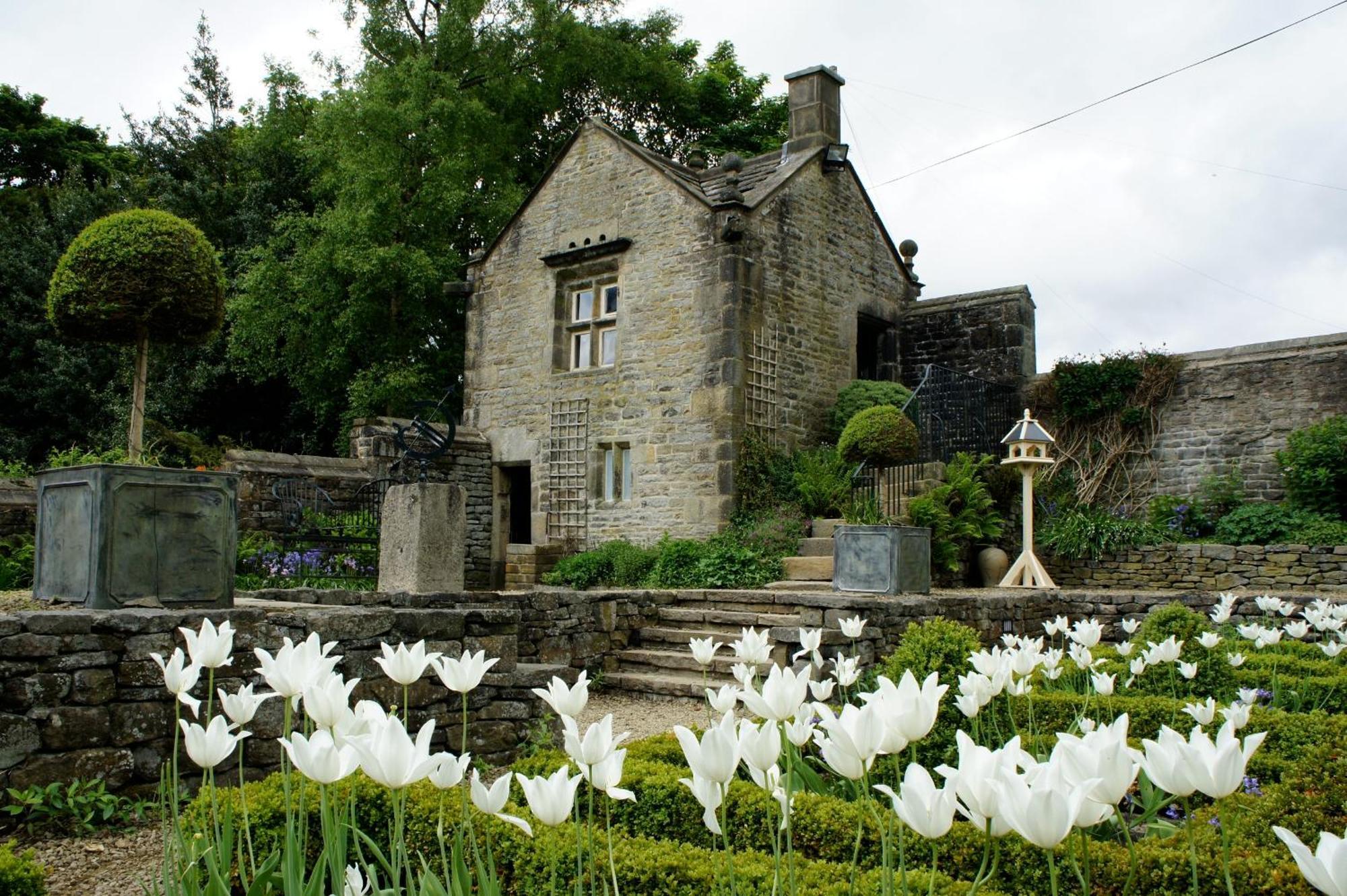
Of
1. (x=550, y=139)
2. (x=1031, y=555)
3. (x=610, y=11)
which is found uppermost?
(x=610, y=11)

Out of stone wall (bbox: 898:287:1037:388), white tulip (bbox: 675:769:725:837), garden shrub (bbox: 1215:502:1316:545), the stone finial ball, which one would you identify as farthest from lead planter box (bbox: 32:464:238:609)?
stone wall (bbox: 898:287:1037:388)

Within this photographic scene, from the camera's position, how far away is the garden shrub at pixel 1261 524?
12625mm

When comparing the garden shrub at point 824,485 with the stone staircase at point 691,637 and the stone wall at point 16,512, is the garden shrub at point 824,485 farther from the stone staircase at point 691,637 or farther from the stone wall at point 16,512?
the stone wall at point 16,512

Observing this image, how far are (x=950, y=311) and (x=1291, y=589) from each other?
652cm

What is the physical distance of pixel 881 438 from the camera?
12250 millimetres

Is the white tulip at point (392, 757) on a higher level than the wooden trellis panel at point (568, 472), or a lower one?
lower

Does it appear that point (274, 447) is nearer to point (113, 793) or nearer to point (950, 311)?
point (950, 311)

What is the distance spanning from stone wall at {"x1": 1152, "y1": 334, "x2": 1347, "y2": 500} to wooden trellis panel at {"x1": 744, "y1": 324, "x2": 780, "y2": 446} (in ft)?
19.1

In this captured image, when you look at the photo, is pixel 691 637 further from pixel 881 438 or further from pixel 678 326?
pixel 678 326

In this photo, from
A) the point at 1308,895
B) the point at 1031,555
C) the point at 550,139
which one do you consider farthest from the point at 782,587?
the point at 550,139

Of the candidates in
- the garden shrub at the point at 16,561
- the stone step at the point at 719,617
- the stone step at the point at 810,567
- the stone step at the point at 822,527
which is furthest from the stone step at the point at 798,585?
the garden shrub at the point at 16,561

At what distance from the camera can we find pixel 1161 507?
46.1ft

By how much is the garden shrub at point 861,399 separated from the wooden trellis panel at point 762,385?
4.06ft

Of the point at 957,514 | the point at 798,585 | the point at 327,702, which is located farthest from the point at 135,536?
the point at 957,514
